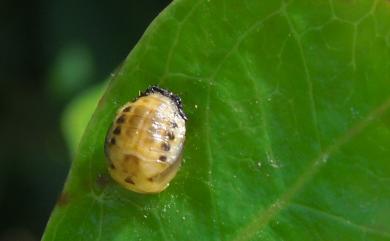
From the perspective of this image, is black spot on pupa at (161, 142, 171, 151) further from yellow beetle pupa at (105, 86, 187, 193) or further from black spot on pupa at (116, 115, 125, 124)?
black spot on pupa at (116, 115, 125, 124)

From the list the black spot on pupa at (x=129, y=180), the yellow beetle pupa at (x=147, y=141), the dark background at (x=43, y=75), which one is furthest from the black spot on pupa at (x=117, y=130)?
the dark background at (x=43, y=75)

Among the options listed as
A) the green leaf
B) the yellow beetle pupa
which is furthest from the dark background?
the green leaf

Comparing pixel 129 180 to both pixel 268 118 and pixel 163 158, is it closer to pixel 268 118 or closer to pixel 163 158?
pixel 163 158

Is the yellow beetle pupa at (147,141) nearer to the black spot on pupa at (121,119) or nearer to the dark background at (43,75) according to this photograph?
the black spot on pupa at (121,119)

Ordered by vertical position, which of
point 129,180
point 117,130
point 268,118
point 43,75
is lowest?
point 43,75

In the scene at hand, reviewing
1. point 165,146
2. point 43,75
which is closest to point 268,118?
point 165,146

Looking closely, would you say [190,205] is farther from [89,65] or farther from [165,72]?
[89,65]

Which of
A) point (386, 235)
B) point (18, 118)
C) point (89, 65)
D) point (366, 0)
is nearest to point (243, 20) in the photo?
point (366, 0)
